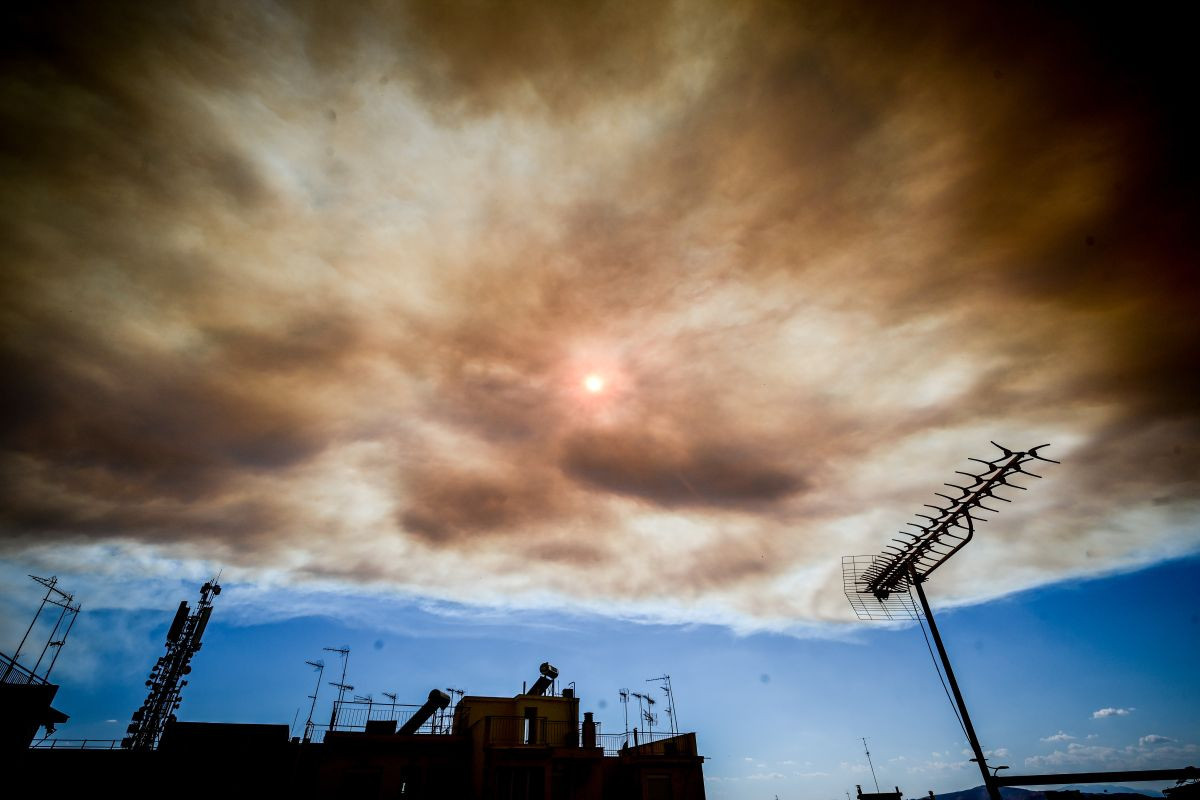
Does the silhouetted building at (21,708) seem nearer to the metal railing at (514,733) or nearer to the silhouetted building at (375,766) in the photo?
the silhouetted building at (375,766)

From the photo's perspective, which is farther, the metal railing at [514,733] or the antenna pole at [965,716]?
the metal railing at [514,733]

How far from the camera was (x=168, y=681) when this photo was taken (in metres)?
58.8

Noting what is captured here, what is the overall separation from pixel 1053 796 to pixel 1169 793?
5403 mm

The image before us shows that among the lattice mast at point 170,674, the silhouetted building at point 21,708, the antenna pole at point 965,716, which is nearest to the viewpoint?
the antenna pole at point 965,716

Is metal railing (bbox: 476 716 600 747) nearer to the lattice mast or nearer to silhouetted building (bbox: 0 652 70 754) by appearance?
silhouetted building (bbox: 0 652 70 754)

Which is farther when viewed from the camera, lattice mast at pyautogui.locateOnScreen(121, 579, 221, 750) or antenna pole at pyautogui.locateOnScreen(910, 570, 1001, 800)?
lattice mast at pyautogui.locateOnScreen(121, 579, 221, 750)

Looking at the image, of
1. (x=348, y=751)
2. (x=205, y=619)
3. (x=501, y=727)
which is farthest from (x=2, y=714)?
(x=205, y=619)

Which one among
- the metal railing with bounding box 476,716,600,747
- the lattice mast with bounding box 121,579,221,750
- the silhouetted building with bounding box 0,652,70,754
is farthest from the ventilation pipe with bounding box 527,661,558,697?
the lattice mast with bounding box 121,579,221,750

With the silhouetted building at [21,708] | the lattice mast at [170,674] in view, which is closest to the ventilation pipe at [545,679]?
the silhouetted building at [21,708]

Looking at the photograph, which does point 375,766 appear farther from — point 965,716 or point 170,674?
point 170,674

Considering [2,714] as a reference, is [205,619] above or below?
above

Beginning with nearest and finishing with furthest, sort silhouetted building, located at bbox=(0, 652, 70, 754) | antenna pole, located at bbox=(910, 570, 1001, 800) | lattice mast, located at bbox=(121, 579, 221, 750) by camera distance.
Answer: antenna pole, located at bbox=(910, 570, 1001, 800), silhouetted building, located at bbox=(0, 652, 70, 754), lattice mast, located at bbox=(121, 579, 221, 750)

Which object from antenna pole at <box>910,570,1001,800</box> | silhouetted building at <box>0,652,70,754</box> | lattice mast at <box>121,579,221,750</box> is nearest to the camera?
antenna pole at <box>910,570,1001,800</box>

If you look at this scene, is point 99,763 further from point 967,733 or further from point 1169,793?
point 1169,793
